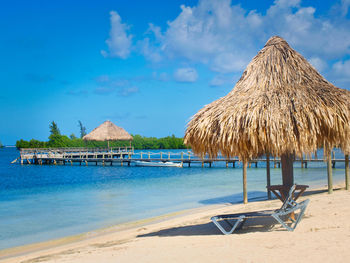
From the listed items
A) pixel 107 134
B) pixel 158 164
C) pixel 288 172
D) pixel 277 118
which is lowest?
pixel 158 164

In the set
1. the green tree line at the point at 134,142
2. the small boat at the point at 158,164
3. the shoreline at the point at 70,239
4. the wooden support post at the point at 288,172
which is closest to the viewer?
the wooden support post at the point at 288,172

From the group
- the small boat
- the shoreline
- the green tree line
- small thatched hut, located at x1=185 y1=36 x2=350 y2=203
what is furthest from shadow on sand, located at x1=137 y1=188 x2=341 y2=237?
the green tree line

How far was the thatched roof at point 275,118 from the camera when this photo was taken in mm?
4680

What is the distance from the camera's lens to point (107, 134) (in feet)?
121

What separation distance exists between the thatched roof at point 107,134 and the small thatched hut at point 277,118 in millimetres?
32260

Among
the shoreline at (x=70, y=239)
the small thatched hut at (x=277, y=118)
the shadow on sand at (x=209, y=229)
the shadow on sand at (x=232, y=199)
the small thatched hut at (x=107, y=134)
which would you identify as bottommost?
the shoreline at (x=70, y=239)

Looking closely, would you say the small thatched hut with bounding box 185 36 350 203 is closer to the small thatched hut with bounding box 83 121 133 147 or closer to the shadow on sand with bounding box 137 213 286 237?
the shadow on sand with bounding box 137 213 286 237

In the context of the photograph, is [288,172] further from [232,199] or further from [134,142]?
[134,142]

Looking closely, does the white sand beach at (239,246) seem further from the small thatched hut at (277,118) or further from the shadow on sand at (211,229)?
the small thatched hut at (277,118)

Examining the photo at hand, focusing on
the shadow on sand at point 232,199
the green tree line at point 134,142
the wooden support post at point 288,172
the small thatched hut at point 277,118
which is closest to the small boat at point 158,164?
the shadow on sand at point 232,199

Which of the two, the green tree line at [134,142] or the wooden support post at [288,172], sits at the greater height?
the green tree line at [134,142]

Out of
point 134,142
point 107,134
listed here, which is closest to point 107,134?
point 107,134

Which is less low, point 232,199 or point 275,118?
point 275,118

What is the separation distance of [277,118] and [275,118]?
0.09 feet
